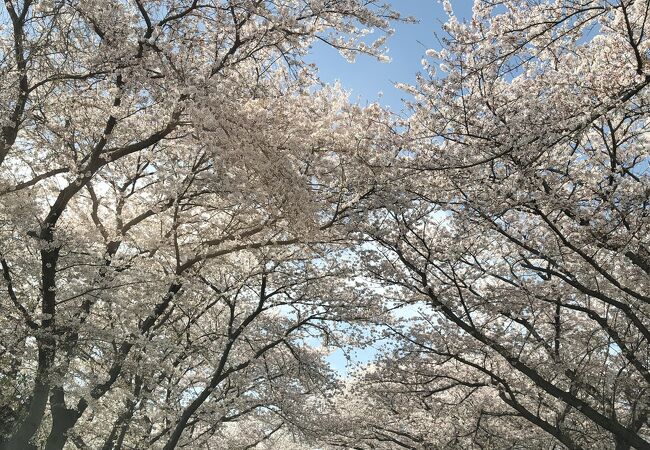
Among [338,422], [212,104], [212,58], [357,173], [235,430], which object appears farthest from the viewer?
[235,430]

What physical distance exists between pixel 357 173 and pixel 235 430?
23.3 meters

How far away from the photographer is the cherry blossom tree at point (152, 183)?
6355mm

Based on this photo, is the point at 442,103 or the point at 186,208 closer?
the point at 442,103

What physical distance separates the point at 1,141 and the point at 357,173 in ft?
17.1

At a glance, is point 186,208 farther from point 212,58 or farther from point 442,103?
point 442,103

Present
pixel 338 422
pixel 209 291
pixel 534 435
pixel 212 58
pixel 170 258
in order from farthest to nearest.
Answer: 1. pixel 338 422
2. pixel 534 435
3. pixel 209 291
4. pixel 170 258
5. pixel 212 58

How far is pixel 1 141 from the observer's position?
22.1ft

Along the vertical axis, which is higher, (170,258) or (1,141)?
(170,258)

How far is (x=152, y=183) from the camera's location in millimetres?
11430

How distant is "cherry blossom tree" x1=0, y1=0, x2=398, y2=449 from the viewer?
20.9ft

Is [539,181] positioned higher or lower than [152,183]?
lower

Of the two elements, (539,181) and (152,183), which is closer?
(539,181)

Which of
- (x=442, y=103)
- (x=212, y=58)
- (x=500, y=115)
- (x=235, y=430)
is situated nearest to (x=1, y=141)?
(x=212, y=58)

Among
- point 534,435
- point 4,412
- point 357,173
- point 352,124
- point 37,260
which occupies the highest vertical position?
point 352,124
